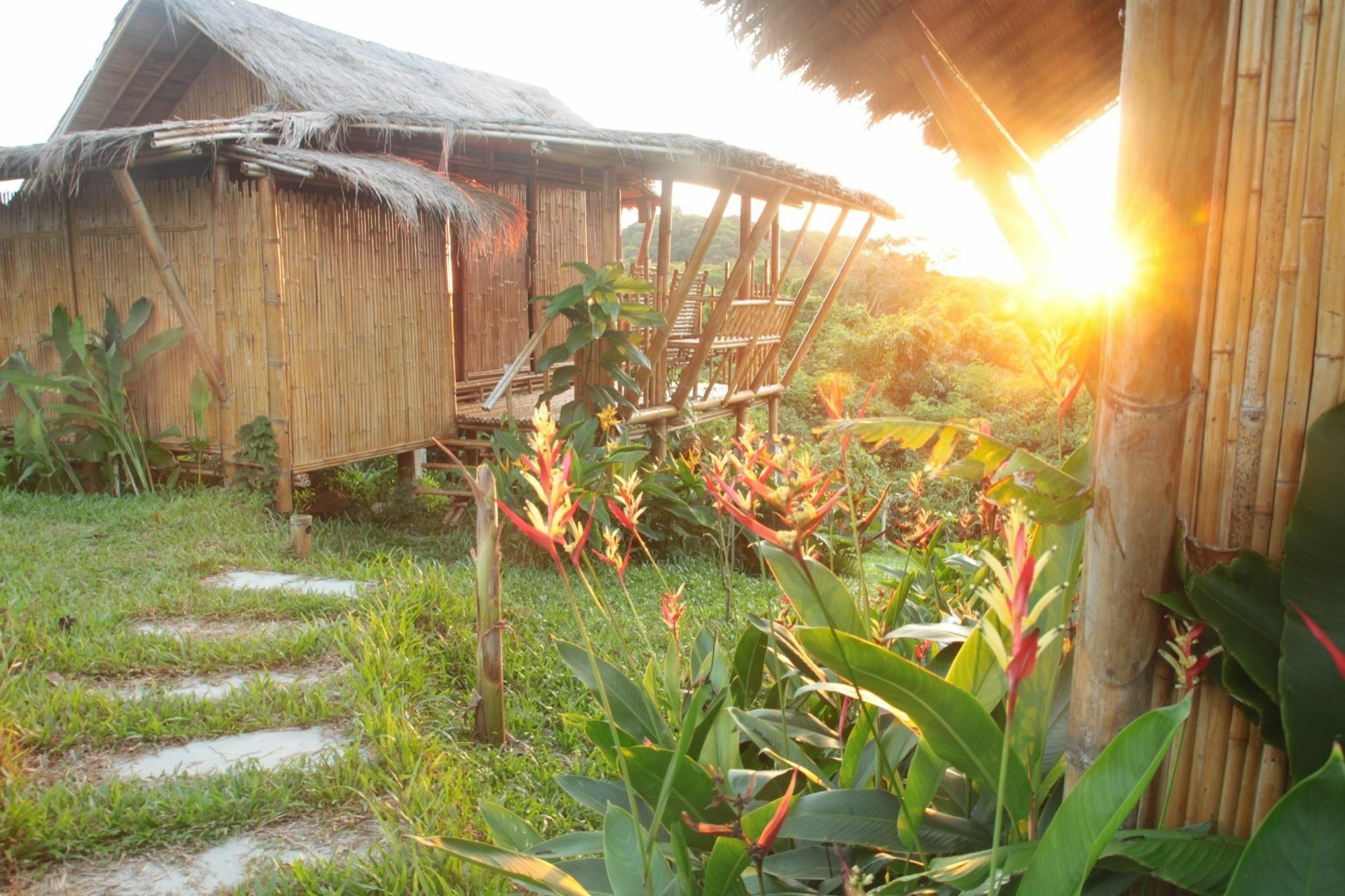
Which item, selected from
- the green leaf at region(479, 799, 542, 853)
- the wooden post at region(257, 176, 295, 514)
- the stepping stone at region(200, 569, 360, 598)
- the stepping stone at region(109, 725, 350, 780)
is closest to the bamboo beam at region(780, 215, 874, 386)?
the wooden post at region(257, 176, 295, 514)

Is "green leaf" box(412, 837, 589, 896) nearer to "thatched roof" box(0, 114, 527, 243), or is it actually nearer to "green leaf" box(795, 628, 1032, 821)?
"green leaf" box(795, 628, 1032, 821)

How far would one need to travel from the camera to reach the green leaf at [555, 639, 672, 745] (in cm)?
218

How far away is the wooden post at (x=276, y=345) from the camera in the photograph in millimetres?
6633

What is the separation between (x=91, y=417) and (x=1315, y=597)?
7.59 meters

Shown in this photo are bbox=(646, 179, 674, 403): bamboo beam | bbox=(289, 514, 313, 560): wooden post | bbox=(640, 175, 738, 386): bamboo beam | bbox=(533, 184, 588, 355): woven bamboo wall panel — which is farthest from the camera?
bbox=(533, 184, 588, 355): woven bamboo wall panel

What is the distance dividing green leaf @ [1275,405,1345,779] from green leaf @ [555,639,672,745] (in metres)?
1.22

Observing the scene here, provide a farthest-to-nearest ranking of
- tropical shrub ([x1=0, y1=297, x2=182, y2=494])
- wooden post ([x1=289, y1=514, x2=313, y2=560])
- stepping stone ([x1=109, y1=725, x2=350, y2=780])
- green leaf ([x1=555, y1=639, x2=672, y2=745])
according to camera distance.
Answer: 1. tropical shrub ([x1=0, y1=297, x2=182, y2=494])
2. wooden post ([x1=289, y1=514, x2=313, y2=560])
3. stepping stone ([x1=109, y1=725, x2=350, y2=780])
4. green leaf ([x1=555, y1=639, x2=672, y2=745])

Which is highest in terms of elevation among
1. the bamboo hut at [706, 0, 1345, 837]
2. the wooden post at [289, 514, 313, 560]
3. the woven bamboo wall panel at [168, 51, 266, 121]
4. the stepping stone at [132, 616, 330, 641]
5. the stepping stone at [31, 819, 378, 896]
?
the woven bamboo wall panel at [168, 51, 266, 121]

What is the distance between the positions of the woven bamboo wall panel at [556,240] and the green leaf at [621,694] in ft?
23.5

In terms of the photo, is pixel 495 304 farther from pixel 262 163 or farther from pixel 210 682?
pixel 210 682

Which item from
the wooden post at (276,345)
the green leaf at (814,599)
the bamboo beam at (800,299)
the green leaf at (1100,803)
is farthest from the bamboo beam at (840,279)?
the green leaf at (1100,803)

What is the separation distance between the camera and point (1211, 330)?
142 cm

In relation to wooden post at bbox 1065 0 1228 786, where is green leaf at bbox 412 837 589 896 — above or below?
below

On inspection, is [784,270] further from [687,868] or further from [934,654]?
[687,868]
